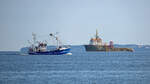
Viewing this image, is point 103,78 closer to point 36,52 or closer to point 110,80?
point 110,80

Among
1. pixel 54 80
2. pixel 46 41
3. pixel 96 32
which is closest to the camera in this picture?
pixel 54 80

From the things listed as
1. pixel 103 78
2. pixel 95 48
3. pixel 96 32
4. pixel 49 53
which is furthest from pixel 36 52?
pixel 103 78

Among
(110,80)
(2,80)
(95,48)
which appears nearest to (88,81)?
(110,80)

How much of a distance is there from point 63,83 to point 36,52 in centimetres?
8607

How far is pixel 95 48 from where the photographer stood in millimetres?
174500

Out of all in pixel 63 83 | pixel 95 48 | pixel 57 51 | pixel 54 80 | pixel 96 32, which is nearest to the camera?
pixel 63 83

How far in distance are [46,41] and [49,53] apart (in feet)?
42.7

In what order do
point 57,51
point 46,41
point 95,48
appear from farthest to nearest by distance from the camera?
1. point 95,48
2. point 46,41
3. point 57,51

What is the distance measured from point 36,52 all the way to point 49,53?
398 centimetres

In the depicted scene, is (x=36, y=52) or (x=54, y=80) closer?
(x=54, y=80)

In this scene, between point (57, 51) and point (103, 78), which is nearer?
point (103, 78)

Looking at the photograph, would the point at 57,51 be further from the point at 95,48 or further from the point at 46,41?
the point at 95,48

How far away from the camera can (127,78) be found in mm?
51656

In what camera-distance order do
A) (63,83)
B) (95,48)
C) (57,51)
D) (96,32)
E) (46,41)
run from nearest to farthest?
(63,83), (57,51), (46,41), (95,48), (96,32)
